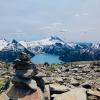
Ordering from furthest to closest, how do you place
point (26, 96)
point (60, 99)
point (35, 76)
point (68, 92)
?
point (68, 92)
point (60, 99)
point (35, 76)
point (26, 96)

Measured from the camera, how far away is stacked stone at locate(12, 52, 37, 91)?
20.1 meters

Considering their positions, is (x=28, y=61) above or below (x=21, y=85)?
above

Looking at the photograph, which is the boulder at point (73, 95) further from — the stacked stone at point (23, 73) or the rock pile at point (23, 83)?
the stacked stone at point (23, 73)

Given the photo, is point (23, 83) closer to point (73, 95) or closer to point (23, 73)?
point (23, 73)

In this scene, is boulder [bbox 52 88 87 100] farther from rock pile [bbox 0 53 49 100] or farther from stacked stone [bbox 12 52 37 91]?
stacked stone [bbox 12 52 37 91]

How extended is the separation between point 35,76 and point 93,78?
16.8m

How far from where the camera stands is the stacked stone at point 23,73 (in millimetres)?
20078

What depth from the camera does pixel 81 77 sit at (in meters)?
37.4

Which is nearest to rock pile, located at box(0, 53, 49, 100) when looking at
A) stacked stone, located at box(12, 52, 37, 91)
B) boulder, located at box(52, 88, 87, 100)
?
stacked stone, located at box(12, 52, 37, 91)

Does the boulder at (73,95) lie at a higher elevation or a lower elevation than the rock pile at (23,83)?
lower

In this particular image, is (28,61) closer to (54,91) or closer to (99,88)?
(54,91)

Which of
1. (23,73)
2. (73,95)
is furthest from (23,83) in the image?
(73,95)

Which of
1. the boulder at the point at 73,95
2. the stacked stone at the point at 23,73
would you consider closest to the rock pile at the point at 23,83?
the stacked stone at the point at 23,73

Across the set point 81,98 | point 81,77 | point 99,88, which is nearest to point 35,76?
point 81,98
